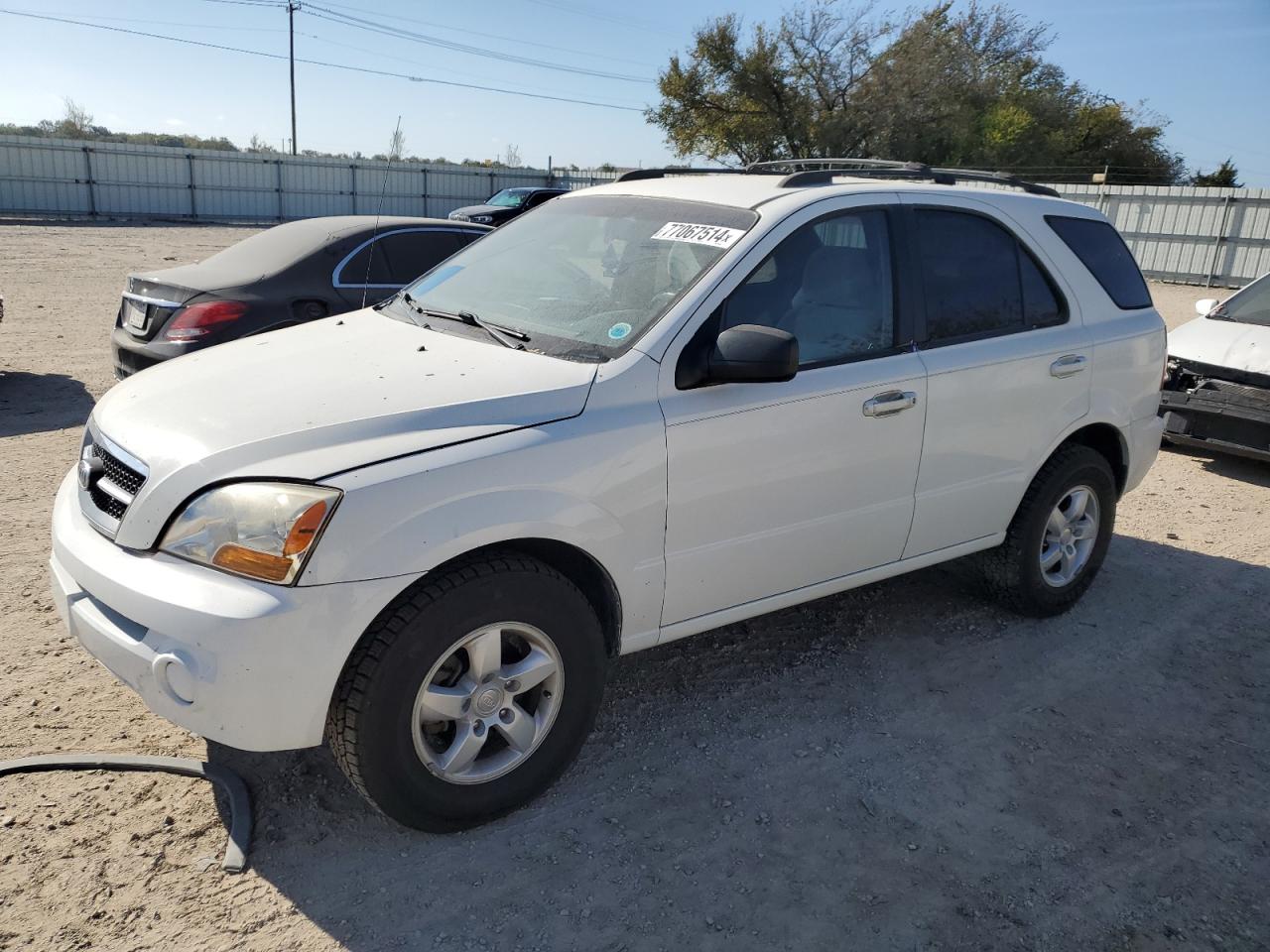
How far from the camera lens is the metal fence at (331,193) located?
22.9 meters

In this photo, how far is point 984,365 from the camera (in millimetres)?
4066

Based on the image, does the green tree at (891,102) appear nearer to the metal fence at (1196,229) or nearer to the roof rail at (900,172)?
the metal fence at (1196,229)

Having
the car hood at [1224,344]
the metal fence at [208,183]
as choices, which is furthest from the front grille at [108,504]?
the metal fence at [208,183]

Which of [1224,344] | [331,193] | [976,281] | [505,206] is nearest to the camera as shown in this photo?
[976,281]

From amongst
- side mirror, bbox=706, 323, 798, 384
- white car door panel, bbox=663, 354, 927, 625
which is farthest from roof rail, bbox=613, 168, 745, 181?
side mirror, bbox=706, 323, 798, 384

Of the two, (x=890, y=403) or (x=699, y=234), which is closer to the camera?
(x=699, y=234)

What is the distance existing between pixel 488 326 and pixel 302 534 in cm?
125

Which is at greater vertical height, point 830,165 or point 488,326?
point 830,165

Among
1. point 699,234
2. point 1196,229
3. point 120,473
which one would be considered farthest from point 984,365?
point 1196,229

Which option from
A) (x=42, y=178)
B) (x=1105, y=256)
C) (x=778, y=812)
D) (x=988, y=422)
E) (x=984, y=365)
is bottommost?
(x=778, y=812)

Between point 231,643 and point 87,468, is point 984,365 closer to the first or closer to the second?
point 231,643

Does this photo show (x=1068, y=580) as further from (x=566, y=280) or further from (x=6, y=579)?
(x=6, y=579)

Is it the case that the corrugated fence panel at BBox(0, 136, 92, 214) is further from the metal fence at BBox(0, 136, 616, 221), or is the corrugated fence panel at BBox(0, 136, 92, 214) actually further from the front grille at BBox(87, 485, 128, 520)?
the front grille at BBox(87, 485, 128, 520)

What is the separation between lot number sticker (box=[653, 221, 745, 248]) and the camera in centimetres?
349
